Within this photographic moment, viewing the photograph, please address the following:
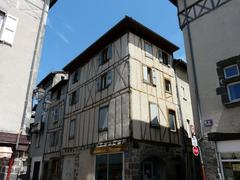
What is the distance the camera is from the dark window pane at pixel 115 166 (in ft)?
35.1

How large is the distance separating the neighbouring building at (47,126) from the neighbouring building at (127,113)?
101 inches

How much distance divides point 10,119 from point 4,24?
138 inches

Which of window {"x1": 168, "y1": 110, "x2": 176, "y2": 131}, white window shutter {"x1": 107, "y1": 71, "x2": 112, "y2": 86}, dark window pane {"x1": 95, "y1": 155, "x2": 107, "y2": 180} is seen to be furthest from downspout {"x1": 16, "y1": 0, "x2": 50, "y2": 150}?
window {"x1": 168, "y1": 110, "x2": 176, "y2": 131}

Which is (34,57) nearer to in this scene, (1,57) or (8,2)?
(1,57)

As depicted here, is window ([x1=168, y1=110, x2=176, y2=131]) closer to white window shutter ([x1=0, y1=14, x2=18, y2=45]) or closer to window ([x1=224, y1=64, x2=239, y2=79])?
window ([x1=224, y1=64, x2=239, y2=79])

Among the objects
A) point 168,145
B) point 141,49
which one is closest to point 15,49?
point 141,49

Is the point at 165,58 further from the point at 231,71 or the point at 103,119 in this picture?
the point at 231,71

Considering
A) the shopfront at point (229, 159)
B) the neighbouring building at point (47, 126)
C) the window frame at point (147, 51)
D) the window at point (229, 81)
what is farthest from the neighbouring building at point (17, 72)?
the neighbouring building at point (47, 126)

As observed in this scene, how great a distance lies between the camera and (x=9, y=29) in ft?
25.5

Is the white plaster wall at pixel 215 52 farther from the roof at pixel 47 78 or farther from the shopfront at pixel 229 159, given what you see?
the roof at pixel 47 78

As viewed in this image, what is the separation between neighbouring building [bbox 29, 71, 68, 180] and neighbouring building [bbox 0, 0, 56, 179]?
9.29 m

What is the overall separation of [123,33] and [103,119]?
18.6 ft

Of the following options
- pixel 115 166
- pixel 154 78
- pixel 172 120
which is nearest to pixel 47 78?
pixel 154 78

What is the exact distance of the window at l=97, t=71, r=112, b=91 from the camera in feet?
44.9
